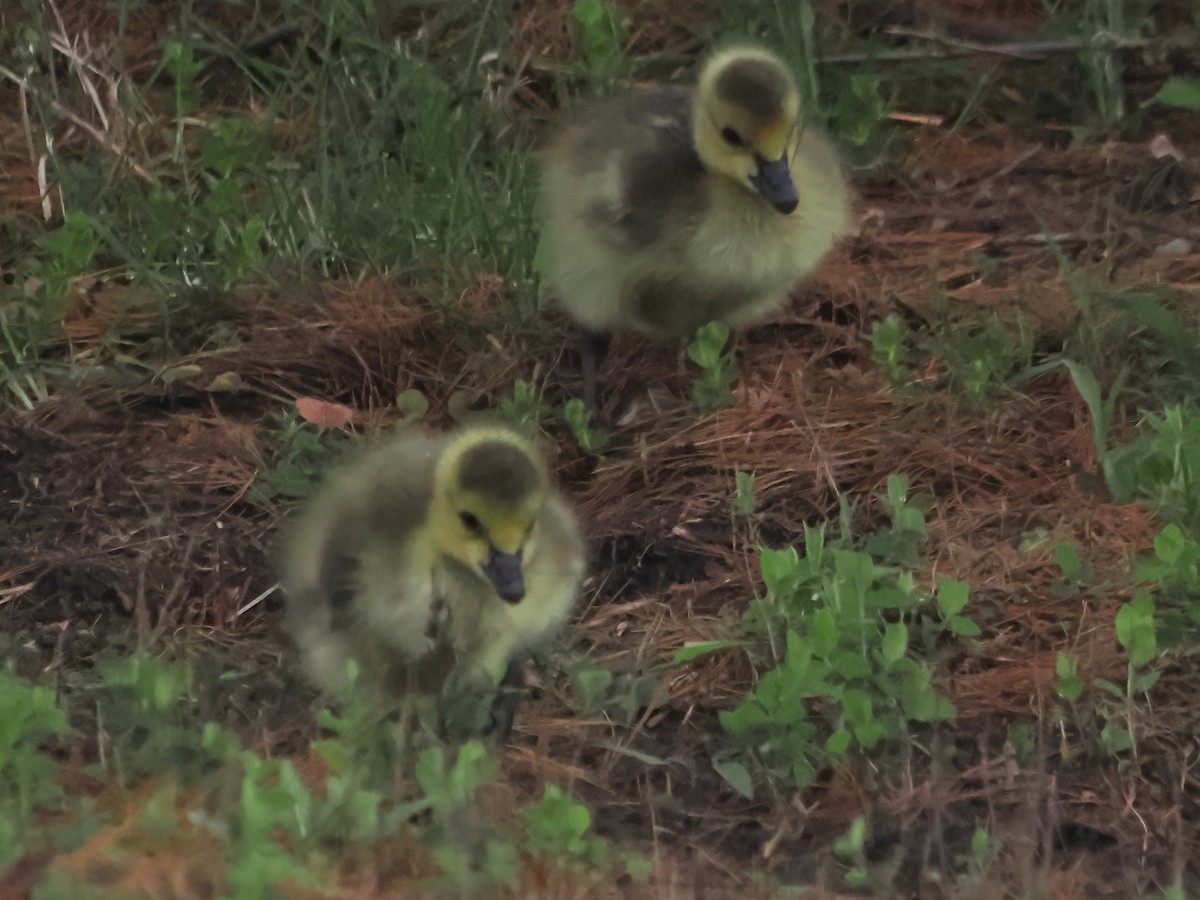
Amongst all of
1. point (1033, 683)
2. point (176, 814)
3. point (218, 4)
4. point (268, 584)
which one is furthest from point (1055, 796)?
point (218, 4)

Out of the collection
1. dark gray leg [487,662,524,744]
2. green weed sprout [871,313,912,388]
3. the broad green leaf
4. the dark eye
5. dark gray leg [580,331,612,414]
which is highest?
the dark eye

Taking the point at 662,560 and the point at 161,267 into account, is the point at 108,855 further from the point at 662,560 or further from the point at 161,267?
the point at 161,267

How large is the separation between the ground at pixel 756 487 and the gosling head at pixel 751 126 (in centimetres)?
49

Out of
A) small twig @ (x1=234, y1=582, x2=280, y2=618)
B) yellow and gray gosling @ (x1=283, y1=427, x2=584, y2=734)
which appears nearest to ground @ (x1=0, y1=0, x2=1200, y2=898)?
small twig @ (x1=234, y1=582, x2=280, y2=618)

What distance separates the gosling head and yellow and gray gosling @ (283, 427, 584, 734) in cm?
87

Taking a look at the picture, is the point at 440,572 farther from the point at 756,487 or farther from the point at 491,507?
the point at 756,487

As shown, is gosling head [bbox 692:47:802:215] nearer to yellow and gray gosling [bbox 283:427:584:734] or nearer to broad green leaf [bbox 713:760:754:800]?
yellow and gray gosling [bbox 283:427:584:734]

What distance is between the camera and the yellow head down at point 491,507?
7.14ft

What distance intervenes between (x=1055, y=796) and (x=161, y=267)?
2338 millimetres

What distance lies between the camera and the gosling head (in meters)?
3.01

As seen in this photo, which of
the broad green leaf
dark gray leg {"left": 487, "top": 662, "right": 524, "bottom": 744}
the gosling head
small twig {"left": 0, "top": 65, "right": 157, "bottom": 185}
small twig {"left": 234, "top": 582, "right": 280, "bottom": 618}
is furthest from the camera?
small twig {"left": 0, "top": 65, "right": 157, "bottom": 185}

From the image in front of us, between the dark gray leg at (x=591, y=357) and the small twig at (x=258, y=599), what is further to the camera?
the dark gray leg at (x=591, y=357)

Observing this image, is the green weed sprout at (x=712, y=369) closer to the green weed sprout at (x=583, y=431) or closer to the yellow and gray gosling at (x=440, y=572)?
the green weed sprout at (x=583, y=431)

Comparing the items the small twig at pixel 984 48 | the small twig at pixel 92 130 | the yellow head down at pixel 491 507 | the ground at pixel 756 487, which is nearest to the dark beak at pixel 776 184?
the ground at pixel 756 487
